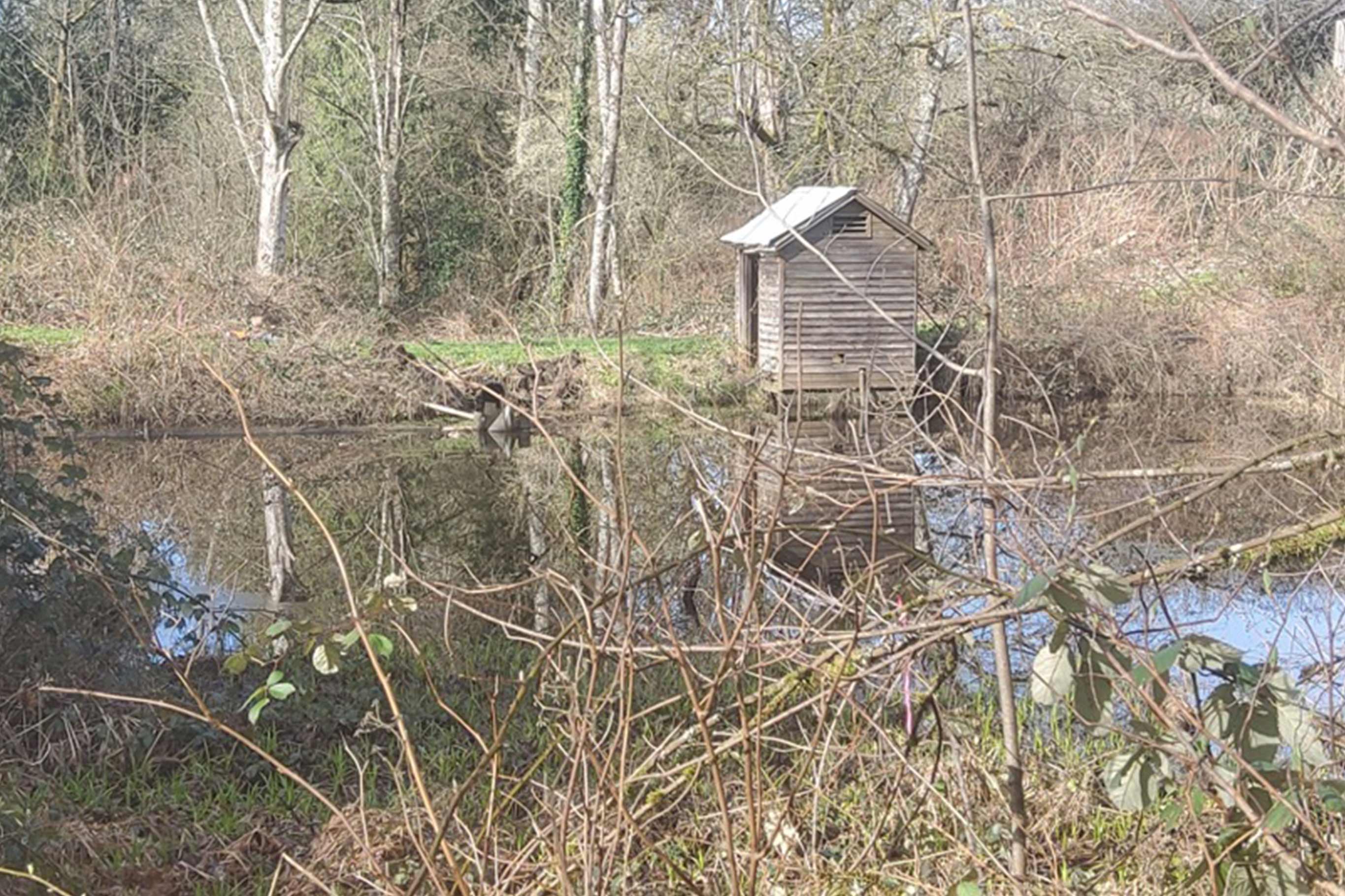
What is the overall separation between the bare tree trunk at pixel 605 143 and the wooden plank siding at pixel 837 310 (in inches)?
116

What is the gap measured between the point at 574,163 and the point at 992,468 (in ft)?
67.0

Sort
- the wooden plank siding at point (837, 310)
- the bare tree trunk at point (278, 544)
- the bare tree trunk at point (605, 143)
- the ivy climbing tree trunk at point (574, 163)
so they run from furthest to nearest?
the ivy climbing tree trunk at point (574, 163) → the bare tree trunk at point (605, 143) → the wooden plank siding at point (837, 310) → the bare tree trunk at point (278, 544)

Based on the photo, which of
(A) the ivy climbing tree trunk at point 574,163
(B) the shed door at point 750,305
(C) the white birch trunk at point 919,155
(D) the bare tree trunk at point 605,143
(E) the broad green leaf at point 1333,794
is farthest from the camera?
(A) the ivy climbing tree trunk at point 574,163

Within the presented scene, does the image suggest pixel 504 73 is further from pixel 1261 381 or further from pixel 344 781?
pixel 344 781

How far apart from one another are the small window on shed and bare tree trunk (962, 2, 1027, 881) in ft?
49.9

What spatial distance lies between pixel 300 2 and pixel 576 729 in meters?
24.0

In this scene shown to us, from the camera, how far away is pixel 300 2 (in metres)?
24.6

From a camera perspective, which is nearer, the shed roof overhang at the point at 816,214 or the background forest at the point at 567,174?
the shed roof overhang at the point at 816,214

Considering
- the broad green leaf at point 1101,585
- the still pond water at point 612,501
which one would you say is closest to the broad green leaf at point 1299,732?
the broad green leaf at point 1101,585

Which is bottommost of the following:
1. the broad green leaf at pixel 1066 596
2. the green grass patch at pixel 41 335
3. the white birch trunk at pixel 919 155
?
the broad green leaf at pixel 1066 596

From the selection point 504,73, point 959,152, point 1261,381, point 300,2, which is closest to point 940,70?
point 959,152

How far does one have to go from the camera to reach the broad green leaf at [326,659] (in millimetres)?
2852

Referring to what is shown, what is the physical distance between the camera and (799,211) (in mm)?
17953

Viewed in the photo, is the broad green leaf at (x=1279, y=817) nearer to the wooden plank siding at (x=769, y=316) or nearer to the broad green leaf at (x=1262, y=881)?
the broad green leaf at (x=1262, y=881)
